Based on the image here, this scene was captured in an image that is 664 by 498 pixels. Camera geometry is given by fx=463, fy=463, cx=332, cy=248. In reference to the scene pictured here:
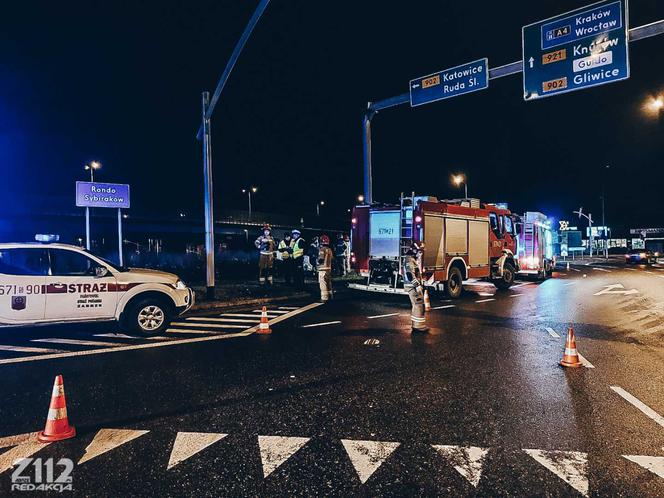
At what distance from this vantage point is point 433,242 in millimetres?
13641

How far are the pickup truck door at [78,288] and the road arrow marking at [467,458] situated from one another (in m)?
6.53

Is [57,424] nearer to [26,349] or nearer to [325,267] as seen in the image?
[26,349]

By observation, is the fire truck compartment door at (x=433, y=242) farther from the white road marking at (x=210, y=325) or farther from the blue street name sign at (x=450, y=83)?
the white road marking at (x=210, y=325)

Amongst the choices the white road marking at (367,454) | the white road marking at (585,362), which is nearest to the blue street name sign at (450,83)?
the white road marking at (585,362)

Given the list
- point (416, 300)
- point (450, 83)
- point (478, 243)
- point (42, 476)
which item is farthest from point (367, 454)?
point (450, 83)

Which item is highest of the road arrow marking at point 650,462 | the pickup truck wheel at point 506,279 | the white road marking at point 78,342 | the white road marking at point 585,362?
the pickup truck wheel at point 506,279

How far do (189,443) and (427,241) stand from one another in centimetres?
1041

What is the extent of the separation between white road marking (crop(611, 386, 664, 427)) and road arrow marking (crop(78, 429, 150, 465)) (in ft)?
15.8

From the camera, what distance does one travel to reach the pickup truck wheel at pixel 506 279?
17.1 m

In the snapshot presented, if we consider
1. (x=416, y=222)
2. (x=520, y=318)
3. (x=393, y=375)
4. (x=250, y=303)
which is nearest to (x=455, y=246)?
(x=416, y=222)

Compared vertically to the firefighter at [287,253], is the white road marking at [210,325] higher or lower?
lower

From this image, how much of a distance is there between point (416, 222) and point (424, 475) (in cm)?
1030

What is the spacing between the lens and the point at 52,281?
7797mm

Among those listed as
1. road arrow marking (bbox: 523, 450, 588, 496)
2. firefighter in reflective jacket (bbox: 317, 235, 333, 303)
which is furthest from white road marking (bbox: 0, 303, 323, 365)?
road arrow marking (bbox: 523, 450, 588, 496)
